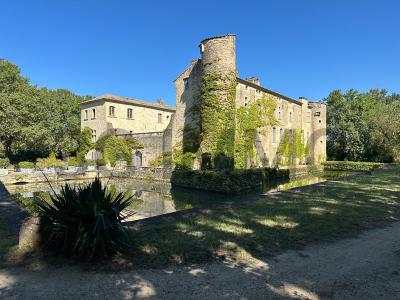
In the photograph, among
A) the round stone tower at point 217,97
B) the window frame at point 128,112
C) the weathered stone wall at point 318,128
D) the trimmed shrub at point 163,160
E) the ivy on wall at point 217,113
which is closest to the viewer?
the ivy on wall at point 217,113

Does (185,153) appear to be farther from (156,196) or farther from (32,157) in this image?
(32,157)

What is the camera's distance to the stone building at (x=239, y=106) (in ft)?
83.7

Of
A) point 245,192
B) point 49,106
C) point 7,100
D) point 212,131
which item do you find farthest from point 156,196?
point 49,106

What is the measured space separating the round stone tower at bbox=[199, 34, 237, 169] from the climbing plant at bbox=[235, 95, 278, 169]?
2.18 meters

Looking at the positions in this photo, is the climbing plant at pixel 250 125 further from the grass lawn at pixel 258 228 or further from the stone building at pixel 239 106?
the grass lawn at pixel 258 228

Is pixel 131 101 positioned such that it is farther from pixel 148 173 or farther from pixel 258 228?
pixel 258 228

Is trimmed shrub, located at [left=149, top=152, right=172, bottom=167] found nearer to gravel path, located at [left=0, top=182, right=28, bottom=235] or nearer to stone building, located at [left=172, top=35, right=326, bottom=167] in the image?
stone building, located at [left=172, top=35, right=326, bottom=167]

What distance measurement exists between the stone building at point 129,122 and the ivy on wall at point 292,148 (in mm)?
14016

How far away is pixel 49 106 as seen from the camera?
4269 centimetres

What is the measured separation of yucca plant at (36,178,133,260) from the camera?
467cm

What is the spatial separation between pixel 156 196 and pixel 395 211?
13.2 m

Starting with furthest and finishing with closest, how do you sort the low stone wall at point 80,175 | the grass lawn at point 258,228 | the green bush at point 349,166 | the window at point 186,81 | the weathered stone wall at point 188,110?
the green bush at point 349,166, the window at point 186,81, the weathered stone wall at point 188,110, the low stone wall at point 80,175, the grass lawn at point 258,228

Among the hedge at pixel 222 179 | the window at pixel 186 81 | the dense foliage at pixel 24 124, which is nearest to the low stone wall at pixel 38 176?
the dense foliage at pixel 24 124

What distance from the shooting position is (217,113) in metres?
25.3
